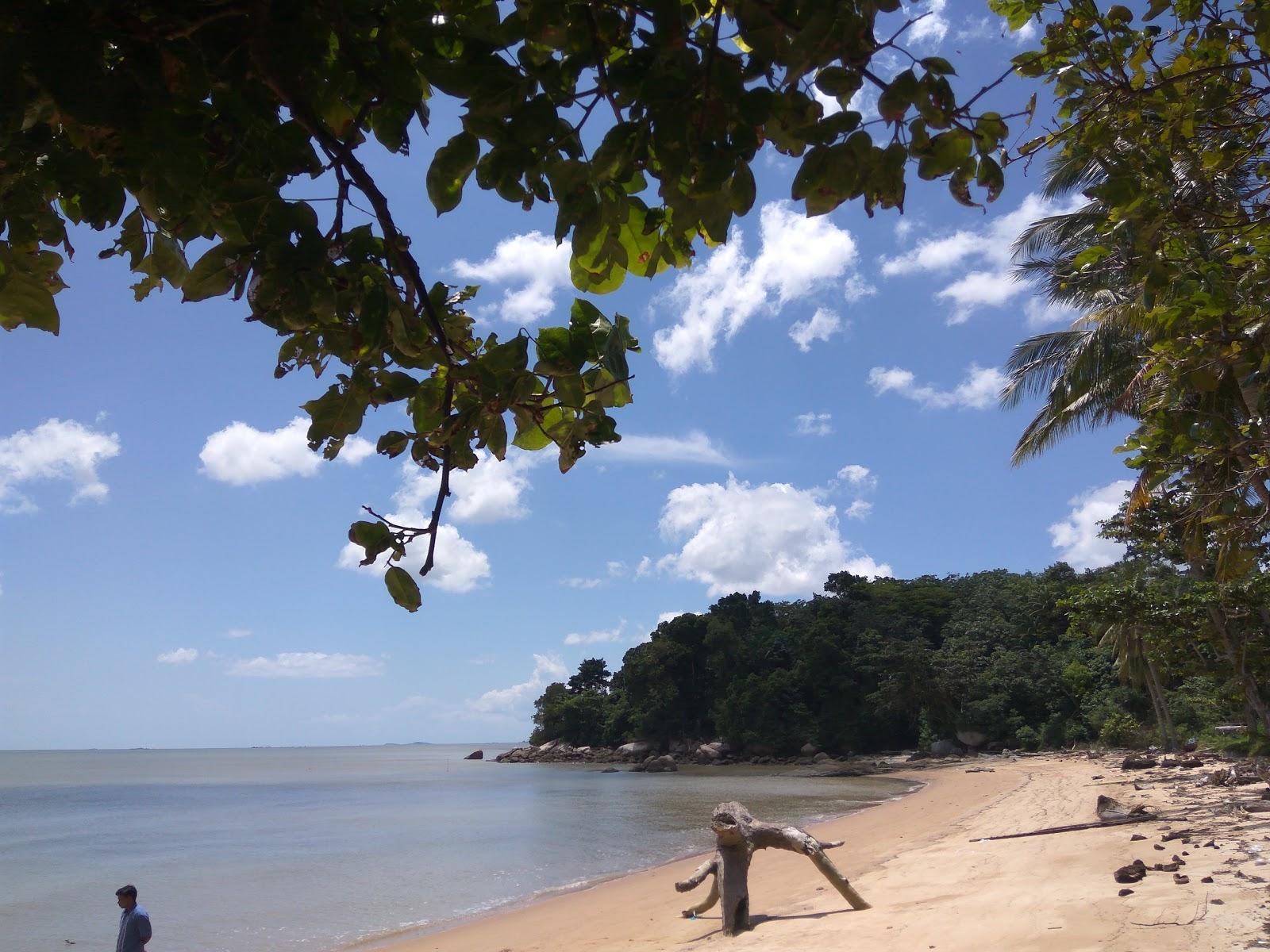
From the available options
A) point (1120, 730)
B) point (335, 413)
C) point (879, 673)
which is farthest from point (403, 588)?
point (879, 673)

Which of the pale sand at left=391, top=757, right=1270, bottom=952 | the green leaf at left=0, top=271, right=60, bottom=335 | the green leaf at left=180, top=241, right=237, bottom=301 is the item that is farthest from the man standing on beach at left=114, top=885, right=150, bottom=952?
the green leaf at left=180, top=241, right=237, bottom=301

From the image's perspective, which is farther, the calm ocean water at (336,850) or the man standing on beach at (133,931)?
the calm ocean water at (336,850)

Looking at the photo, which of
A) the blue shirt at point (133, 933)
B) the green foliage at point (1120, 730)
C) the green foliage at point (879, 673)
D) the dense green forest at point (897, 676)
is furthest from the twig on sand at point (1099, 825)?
the green foliage at point (879, 673)

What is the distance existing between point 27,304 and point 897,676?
133 ft

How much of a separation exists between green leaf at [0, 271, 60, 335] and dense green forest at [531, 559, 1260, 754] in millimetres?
21555

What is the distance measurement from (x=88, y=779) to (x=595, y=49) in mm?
76370

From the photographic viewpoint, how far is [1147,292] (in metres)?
3.13

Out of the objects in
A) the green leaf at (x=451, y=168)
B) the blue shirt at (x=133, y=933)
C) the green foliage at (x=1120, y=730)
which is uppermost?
the green leaf at (x=451, y=168)

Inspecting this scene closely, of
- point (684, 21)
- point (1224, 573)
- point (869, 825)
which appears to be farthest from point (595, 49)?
point (869, 825)

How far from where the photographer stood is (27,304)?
1.62m

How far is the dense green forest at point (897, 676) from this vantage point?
90.5 feet

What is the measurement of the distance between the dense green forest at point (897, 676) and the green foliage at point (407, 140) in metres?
21.0

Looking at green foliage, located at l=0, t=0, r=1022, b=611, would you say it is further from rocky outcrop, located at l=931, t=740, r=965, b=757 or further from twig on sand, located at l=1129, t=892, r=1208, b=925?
rocky outcrop, located at l=931, t=740, r=965, b=757

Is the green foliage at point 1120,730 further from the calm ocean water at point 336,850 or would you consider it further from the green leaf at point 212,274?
the green leaf at point 212,274
